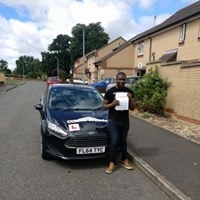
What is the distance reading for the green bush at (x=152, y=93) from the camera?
11.4 m

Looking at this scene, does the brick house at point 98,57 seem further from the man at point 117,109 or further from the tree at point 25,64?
the tree at point 25,64

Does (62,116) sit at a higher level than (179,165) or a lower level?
higher

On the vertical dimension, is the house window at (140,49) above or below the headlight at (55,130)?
above

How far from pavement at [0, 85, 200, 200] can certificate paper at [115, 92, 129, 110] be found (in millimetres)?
1165

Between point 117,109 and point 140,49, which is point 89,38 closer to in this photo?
point 140,49

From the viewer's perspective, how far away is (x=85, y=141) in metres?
5.34

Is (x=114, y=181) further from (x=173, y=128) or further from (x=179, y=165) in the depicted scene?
(x=173, y=128)

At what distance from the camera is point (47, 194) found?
426 centimetres

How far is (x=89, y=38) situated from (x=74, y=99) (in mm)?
65211

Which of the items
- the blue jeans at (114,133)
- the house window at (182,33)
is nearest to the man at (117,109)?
the blue jeans at (114,133)

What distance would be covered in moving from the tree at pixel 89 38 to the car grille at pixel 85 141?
65.0m

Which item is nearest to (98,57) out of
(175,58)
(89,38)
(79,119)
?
(89,38)

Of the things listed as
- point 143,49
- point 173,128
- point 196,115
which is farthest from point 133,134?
Answer: point 143,49

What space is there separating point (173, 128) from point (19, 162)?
514 cm
